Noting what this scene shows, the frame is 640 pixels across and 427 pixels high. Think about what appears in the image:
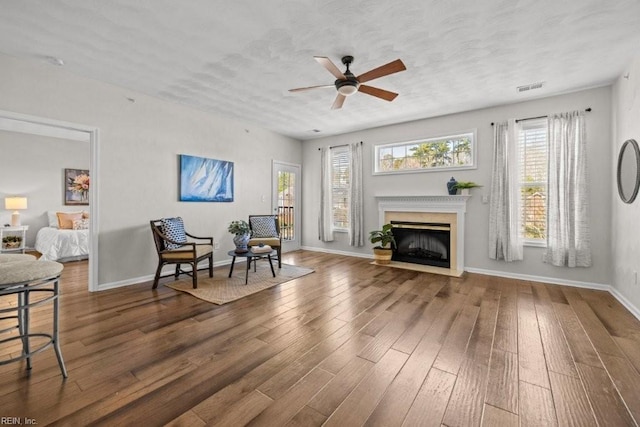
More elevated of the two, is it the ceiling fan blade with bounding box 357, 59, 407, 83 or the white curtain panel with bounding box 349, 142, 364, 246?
the ceiling fan blade with bounding box 357, 59, 407, 83

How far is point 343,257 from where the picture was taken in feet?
19.4

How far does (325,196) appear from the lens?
20.9 ft

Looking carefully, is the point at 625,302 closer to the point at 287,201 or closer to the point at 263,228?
the point at 263,228

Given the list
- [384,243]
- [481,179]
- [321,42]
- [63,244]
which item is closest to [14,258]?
[321,42]

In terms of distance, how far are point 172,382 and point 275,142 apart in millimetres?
5190

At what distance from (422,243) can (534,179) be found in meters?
2.03

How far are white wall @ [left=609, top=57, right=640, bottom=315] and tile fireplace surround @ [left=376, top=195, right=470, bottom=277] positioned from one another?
1778 mm

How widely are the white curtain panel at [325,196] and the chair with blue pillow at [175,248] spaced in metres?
2.87

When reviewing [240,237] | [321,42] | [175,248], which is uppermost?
[321,42]

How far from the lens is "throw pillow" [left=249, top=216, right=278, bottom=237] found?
520 centimetres

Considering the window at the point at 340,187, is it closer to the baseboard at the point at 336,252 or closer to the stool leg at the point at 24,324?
the baseboard at the point at 336,252

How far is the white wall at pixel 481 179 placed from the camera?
12.1 feet

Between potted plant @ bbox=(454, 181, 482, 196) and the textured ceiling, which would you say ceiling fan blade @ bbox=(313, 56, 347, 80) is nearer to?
the textured ceiling

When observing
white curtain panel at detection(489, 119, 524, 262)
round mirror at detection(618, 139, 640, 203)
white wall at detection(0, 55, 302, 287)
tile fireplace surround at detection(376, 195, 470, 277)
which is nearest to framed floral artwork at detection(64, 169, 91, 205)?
white wall at detection(0, 55, 302, 287)
